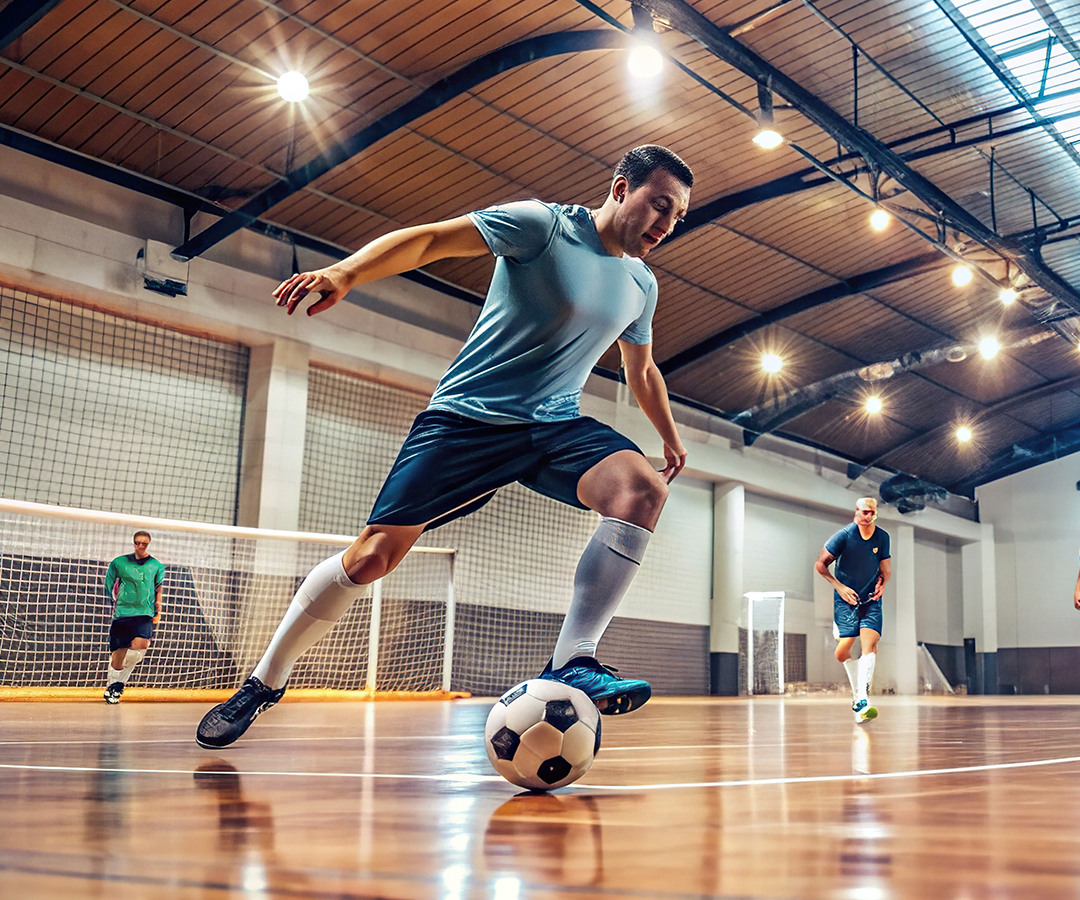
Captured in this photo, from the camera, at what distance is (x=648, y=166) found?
3615 millimetres

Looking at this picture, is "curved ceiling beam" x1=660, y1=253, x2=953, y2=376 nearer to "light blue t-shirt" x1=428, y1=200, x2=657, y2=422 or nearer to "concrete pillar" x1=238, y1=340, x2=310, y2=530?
"concrete pillar" x1=238, y1=340, x2=310, y2=530

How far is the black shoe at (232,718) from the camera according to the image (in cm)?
375

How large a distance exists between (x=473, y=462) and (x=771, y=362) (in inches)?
741

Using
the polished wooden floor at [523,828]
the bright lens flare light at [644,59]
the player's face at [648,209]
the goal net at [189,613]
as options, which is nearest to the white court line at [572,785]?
the polished wooden floor at [523,828]

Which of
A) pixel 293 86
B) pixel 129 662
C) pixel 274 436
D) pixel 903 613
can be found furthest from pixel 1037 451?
pixel 129 662

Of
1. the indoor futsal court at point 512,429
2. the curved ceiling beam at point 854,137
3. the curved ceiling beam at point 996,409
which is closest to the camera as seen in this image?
the indoor futsal court at point 512,429

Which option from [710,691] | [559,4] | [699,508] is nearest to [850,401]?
[699,508]

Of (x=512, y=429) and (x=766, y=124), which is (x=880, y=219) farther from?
(x=512, y=429)

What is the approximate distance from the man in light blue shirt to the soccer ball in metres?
0.57

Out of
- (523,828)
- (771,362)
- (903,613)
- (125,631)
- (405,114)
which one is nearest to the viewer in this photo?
(523,828)

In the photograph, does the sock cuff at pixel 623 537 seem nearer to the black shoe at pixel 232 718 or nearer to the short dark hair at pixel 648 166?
the short dark hair at pixel 648 166

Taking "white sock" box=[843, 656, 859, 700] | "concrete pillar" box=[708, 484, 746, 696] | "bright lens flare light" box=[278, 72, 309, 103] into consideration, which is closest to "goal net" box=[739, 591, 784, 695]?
"concrete pillar" box=[708, 484, 746, 696]

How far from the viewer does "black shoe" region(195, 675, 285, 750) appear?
3.75m

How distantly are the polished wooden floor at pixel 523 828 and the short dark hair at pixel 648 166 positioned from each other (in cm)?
193
